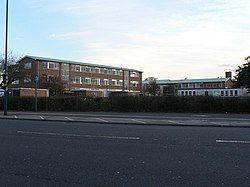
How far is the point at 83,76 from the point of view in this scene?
10700 centimetres

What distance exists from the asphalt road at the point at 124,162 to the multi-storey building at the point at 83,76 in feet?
234

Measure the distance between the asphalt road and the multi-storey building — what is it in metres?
71.5

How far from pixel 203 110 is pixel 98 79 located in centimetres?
8279

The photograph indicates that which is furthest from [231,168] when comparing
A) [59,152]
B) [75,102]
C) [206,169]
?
[75,102]

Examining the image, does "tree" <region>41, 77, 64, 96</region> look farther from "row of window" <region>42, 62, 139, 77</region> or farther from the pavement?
the pavement

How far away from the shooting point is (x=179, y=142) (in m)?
10.9

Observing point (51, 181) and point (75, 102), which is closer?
point (51, 181)

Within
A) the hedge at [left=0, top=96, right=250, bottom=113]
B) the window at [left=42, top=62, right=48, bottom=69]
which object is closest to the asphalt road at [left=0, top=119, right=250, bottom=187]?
the hedge at [left=0, top=96, right=250, bottom=113]

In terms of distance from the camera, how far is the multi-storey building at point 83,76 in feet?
299

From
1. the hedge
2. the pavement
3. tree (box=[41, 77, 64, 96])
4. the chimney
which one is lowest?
the pavement

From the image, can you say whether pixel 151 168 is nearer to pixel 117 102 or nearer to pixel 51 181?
pixel 51 181

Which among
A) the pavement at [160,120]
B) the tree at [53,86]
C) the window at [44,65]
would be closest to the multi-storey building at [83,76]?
the window at [44,65]

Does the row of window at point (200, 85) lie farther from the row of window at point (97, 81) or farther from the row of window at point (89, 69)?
the row of window at point (97, 81)

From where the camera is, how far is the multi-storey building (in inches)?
3590
